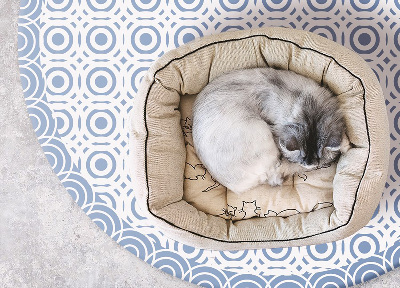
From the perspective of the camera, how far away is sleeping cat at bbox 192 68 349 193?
1.57 meters

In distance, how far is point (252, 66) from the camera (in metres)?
1.70

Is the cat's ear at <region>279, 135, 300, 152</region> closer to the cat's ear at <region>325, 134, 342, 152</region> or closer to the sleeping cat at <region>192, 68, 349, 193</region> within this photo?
the sleeping cat at <region>192, 68, 349, 193</region>

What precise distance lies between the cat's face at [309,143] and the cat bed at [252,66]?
0.13 m

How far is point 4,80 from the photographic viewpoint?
2.01m

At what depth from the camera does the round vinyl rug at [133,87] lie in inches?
71.9

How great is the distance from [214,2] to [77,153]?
0.86m

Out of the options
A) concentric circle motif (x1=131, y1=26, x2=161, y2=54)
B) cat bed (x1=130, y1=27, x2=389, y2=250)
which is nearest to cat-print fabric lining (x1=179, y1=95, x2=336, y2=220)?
cat bed (x1=130, y1=27, x2=389, y2=250)

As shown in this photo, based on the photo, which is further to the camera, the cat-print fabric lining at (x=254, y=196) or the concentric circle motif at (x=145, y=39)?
the concentric circle motif at (x=145, y=39)

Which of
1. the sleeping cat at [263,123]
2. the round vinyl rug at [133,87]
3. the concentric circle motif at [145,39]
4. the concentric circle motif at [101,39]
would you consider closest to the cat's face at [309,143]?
the sleeping cat at [263,123]

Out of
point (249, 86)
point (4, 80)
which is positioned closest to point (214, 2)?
point (249, 86)

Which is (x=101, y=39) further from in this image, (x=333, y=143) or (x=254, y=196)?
(x=333, y=143)

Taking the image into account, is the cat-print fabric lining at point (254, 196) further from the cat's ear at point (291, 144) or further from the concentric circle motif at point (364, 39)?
the concentric circle motif at point (364, 39)

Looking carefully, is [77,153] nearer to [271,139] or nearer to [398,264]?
[271,139]

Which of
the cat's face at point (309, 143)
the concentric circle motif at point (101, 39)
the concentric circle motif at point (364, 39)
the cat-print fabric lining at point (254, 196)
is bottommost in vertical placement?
the cat-print fabric lining at point (254, 196)
